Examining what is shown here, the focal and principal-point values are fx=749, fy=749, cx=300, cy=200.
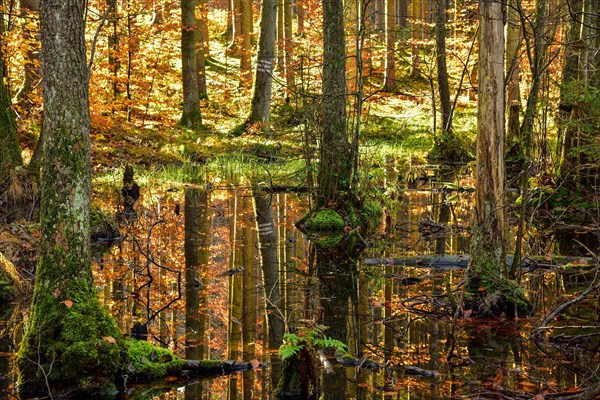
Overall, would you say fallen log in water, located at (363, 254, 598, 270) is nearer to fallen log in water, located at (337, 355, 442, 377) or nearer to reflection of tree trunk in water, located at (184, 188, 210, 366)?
reflection of tree trunk in water, located at (184, 188, 210, 366)

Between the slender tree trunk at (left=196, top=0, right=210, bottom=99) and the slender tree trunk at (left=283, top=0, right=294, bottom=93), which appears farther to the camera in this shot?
the slender tree trunk at (left=283, top=0, right=294, bottom=93)

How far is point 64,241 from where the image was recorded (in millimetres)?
6133

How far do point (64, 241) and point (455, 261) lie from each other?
5.88 m

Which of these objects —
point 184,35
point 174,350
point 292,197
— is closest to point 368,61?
point 184,35

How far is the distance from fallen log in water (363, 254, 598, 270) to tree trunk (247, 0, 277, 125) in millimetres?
13629

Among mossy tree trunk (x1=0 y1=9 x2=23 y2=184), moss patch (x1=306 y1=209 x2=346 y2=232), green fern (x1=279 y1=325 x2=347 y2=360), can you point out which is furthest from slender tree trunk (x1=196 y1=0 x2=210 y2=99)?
green fern (x1=279 y1=325 x2=347 y2=360)

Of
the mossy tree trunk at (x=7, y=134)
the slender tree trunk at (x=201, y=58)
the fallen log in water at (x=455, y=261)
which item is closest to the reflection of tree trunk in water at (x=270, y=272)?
the fallen log in water at (x=455, y=261)

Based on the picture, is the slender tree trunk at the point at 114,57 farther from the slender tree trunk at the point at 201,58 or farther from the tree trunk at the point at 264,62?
the tree trunk at the point at 264,62

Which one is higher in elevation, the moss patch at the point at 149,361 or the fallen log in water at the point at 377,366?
the moss patch at the point at 149,361

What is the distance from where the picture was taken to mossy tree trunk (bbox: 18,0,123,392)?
5992mm

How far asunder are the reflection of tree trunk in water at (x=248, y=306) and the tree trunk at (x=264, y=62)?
1133 cm

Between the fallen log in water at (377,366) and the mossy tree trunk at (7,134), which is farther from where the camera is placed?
the mossy tree trunk at (7,134)

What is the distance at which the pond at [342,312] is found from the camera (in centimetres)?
623

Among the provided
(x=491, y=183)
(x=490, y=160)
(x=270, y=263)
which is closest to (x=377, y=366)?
(x=491, y=183)
